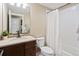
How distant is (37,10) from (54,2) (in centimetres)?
27

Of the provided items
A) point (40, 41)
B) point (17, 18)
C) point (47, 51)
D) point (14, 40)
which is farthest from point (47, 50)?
point (17, 18)

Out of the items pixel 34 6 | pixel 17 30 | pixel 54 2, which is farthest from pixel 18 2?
pixel 54 2

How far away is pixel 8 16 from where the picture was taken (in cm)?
128

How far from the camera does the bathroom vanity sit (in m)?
1.22

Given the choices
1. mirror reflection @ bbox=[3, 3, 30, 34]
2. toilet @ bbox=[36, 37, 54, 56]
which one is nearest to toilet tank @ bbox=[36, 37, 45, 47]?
toilet @ bbox=[36, 37, 54, 56]

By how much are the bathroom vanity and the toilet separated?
0.08m

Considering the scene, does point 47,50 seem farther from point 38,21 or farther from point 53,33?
point 38,21

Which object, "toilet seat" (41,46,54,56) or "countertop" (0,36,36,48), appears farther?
"toilet seat" (41,46,54,56)

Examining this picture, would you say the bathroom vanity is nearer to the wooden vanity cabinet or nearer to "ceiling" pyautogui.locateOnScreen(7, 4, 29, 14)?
the wooden vanity cabinet

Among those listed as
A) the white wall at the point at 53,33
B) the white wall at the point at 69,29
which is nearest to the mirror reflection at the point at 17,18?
the white wall at the point at 53,33

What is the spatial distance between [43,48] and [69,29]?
490 millimetres

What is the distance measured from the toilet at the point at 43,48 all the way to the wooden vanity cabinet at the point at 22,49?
8 cm

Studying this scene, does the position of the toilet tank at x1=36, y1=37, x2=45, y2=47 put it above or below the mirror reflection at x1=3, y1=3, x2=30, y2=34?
below

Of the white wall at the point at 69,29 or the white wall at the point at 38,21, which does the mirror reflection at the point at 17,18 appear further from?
the white wall at the point at 69,29
